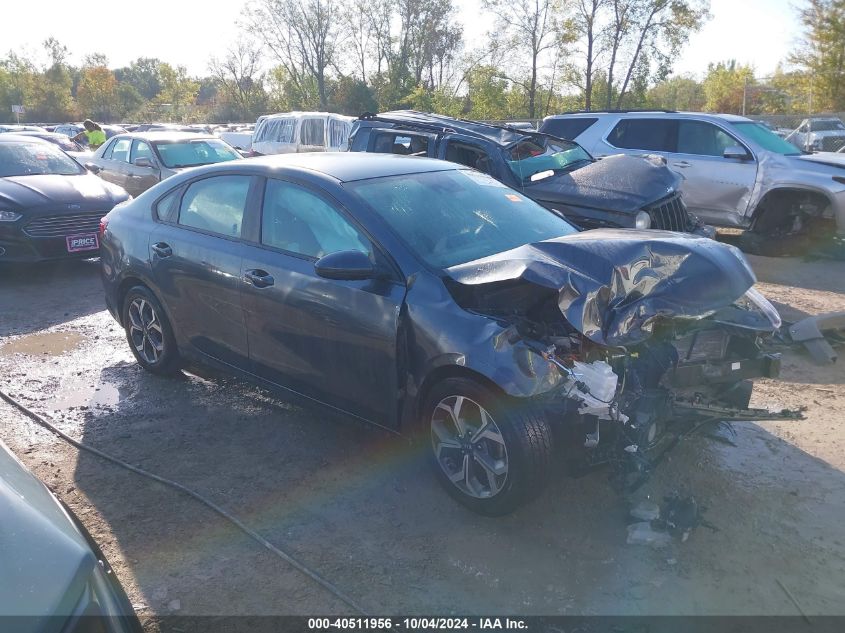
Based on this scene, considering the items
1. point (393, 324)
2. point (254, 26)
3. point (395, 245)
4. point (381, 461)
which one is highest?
point (254, 26)

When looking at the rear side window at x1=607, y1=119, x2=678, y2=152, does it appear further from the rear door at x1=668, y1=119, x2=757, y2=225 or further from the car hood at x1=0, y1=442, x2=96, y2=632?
the car hood at x1=0, y1=442, x2=96, y2=632

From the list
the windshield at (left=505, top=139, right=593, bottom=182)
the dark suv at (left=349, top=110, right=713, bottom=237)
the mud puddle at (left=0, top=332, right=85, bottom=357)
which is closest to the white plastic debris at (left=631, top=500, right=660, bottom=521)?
the dark suv at (left=349, top=110, right=713, bottom=237)

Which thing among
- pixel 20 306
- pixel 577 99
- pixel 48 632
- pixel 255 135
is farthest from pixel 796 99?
pixel 48 632

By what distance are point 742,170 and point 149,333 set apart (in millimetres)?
7944

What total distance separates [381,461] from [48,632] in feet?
8.35

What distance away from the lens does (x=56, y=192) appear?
8836 mm

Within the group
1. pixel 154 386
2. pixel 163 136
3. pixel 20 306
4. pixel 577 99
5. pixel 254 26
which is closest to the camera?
pixel 154 386

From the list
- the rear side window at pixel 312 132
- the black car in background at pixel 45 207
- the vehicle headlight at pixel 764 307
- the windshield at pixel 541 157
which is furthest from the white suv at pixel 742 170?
the rear side window at pixel 312 132

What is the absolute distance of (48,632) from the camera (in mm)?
1819

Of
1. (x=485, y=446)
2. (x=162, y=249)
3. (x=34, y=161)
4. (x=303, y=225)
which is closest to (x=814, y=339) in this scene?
(x=485, y=446)

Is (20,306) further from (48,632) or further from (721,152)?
(721,152)

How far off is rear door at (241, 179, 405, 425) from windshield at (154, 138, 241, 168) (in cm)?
866

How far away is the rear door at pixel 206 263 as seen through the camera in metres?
4.58

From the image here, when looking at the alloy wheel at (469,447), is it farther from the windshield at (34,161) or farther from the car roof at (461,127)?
the windshield at (34,161)
